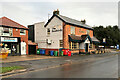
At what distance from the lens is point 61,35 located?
78.1 ft

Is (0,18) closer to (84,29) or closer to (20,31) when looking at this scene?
(20,31)

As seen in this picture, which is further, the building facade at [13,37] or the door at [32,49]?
the door at [32,49]

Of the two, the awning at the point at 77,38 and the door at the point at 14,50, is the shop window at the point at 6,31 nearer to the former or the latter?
the door at the point at 14,50

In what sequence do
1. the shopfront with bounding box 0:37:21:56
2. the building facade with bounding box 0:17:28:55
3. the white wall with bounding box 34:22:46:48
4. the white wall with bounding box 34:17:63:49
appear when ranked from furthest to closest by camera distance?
the white wall with bounding box 34:22:46:48
the white wall with bounding box 34:17:63:49
the building facade with bounding box 0:17:28:55
the shopfront with bounding box 0:37:21:56

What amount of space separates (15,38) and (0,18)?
16.7 feet

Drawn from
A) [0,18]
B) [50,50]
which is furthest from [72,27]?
[0,18]

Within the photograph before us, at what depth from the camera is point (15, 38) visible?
22.6 meters

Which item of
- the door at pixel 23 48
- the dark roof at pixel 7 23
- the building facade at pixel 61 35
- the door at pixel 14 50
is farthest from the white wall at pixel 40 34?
the door at pixel 14 50

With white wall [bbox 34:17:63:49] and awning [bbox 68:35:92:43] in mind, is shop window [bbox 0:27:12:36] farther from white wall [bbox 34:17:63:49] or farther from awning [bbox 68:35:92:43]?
awning [bbox 68:35:92:43]

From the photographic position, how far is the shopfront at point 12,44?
20936 mm

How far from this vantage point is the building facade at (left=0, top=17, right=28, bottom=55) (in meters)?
21.1

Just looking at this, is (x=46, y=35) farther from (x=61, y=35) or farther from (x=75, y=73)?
(x=75, y=73)

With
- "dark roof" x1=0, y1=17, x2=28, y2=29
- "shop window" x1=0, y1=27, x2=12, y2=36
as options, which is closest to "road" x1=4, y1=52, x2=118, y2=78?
"shop window" x1=0, y1=27, x2=12, y2=36

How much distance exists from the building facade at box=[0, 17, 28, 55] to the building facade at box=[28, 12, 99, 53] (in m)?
4.54
